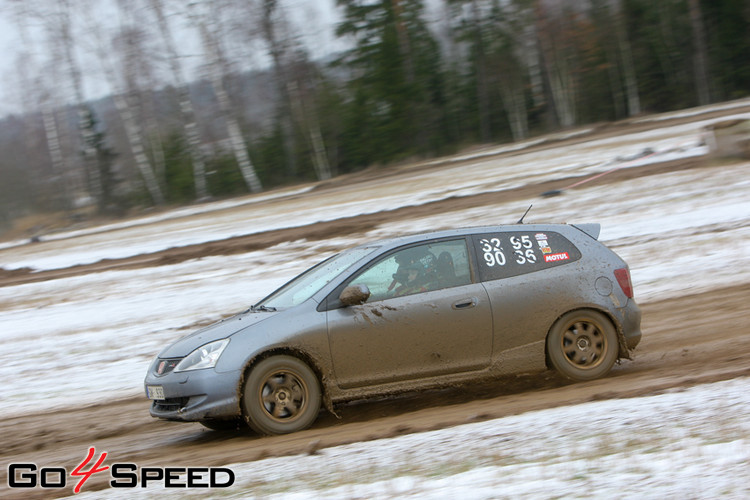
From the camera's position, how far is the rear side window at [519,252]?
7.46m

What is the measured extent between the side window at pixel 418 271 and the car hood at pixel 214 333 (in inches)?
35.8

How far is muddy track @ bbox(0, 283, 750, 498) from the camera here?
21.0 feet

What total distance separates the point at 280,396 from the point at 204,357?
2.32 ft

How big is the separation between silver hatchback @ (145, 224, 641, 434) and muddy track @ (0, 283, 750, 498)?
273mm

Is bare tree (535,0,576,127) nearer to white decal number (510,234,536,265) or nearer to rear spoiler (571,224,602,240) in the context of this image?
rear spoiler (571,224,602,240)

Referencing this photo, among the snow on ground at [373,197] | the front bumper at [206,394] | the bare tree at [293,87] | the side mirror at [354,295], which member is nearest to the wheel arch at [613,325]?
the side mirror at [354,295]

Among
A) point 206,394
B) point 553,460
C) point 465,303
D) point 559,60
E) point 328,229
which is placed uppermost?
Result: point 559,60

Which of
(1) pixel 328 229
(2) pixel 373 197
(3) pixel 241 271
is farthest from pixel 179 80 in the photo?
(3) pixel 241 271

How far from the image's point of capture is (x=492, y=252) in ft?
24.6

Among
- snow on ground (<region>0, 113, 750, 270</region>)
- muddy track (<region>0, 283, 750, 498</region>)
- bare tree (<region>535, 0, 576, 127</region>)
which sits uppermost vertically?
bare tree (<region>535, 0, 576, 127</region>)

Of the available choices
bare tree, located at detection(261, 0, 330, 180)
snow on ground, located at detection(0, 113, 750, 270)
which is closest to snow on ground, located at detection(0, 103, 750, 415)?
snow on ground, located at detection(0, 113, 750, 270)

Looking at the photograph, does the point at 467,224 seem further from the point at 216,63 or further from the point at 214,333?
the point at 216,63

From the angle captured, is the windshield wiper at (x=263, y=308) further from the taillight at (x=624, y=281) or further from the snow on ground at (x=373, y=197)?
the snow on ground at (x=373, y=197)

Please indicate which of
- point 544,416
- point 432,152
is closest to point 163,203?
point 432,152
